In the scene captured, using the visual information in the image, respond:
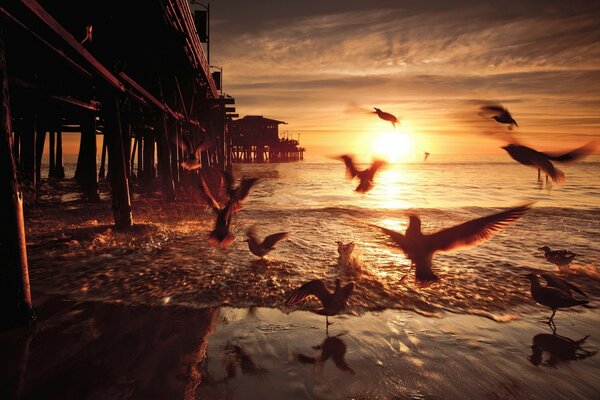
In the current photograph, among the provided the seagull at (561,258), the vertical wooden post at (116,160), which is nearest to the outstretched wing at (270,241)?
the vertical wooden post at (116,160)

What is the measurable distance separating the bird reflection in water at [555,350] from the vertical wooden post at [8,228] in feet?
15.4

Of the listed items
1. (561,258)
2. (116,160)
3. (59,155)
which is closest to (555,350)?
(561,258)

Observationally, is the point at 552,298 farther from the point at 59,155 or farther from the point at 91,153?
the point at 59,155

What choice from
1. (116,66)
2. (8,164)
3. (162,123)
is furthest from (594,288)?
(162,123)

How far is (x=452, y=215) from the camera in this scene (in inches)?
479

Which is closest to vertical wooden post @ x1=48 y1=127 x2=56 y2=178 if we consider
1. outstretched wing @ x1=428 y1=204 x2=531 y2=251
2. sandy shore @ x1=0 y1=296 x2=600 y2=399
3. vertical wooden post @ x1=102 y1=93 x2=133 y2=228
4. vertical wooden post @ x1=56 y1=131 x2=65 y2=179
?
vertical wooden post @ x1=56 y1=131 x2=65 y2=179

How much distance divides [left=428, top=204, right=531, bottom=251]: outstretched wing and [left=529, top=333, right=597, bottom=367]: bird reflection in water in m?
1.12

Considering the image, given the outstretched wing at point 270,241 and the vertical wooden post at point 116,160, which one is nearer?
the outstretched wing at point 270,241

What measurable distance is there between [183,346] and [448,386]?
2286 millimetres

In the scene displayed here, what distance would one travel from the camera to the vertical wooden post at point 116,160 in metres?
6.34

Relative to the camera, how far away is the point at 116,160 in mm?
6516

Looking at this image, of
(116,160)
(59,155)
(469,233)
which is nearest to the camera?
(469,233)

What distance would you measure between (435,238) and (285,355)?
2.01m

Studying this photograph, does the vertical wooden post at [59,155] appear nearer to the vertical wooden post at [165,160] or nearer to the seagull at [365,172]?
the vertical wooden post at [165,160]
